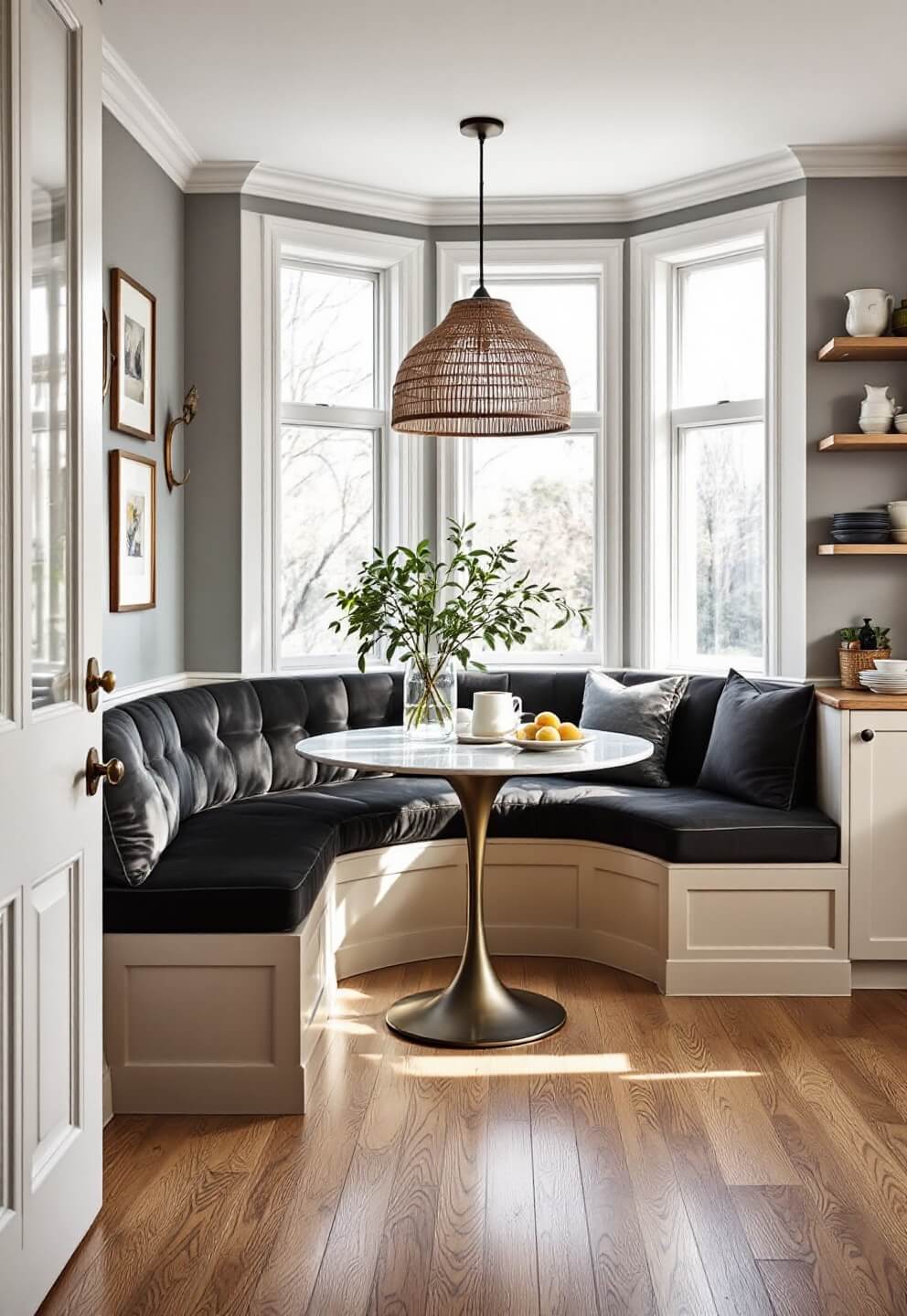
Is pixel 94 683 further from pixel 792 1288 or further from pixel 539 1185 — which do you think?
pixel 792 1288

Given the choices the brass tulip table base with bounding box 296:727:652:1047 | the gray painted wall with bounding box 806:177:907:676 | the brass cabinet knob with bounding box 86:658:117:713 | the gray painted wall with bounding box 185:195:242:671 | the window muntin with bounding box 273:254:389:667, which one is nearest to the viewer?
the brass cabinet knob with bounding box 86:658:117:713

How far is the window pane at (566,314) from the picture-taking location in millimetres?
5012

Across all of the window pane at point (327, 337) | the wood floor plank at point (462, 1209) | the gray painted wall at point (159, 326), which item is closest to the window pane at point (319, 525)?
the window pane at point (327, 337)

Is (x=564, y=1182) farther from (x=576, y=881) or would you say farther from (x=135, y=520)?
(x=135, y=520)

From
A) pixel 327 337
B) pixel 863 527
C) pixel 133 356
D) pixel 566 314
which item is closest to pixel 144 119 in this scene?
pixel 133 356

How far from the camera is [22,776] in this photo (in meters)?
1.94

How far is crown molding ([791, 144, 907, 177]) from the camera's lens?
434cm

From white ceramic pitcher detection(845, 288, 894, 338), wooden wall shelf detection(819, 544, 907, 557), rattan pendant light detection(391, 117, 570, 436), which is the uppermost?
white ceramic pitcher detection(845, 288, 894, 338)

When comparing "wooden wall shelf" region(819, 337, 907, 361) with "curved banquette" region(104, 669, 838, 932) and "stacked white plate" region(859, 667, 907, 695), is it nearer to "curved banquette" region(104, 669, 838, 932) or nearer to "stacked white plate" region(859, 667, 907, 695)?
"stacked white plate" region(859, 667, 907, 695)

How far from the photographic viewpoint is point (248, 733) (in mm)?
4164

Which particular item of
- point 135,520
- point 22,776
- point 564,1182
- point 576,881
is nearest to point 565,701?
point 576,881

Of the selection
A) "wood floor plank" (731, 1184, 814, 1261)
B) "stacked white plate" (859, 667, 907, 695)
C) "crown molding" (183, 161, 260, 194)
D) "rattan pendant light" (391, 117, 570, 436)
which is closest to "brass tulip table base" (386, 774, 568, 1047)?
"wood floor plank" (731, 1184, 814, 1261)

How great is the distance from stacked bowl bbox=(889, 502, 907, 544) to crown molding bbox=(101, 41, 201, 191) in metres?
2.79

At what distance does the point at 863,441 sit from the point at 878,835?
1383mm
